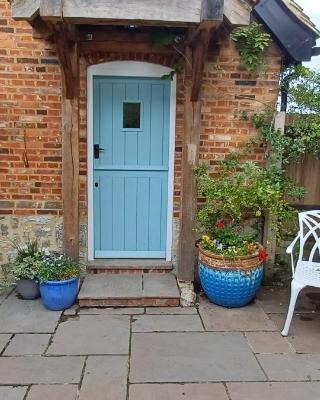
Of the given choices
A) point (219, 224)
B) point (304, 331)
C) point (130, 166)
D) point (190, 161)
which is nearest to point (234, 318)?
point (304, 331)

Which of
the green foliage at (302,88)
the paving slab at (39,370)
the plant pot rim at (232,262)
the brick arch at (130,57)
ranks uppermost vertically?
the brick arch at (130,57)

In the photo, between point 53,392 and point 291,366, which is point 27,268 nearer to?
point 53,392

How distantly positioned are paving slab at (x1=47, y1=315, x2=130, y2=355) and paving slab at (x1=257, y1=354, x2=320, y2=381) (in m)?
1.10

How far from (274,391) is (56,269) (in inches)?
88.6

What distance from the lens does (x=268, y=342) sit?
11.2ft

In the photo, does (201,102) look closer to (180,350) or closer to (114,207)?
(114,207)

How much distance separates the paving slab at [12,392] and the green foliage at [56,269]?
1241 mm

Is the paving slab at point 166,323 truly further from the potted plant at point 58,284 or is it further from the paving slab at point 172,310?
the potted plant at point 58,284

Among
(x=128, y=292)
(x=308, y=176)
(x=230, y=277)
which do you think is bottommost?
(x=128, y=292)

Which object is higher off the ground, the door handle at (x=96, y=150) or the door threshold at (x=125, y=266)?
the door handle at (x=96, y=150)

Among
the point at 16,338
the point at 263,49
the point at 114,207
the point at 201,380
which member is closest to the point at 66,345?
the point at 16,338

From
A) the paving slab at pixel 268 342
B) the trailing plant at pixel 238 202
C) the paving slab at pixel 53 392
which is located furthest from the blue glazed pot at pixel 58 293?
the paving slab at pixel 268 342

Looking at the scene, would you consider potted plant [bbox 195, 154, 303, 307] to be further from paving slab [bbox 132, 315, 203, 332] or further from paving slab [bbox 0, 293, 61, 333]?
paving slab [bbox 0, 293, 61, 333]

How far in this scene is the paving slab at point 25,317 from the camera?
11.7 feet
